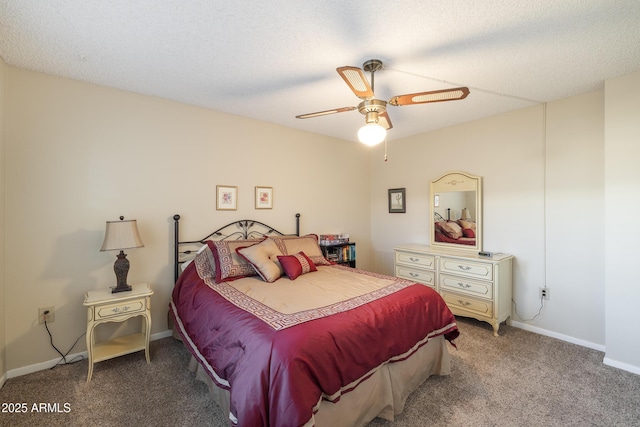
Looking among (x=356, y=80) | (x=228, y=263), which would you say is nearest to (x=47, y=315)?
(x=228, y=263)

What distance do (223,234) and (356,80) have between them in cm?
231

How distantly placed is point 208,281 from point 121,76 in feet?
6.41

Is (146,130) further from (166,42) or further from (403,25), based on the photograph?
(403,25)

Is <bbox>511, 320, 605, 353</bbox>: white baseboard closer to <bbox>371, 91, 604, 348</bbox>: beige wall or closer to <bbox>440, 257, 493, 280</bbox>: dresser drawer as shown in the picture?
<bbox>371, 91, 604, 348</bbox>: beige wall

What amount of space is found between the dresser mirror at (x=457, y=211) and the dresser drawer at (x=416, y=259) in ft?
1.51

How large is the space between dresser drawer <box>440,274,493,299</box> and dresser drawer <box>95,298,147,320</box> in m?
3.19

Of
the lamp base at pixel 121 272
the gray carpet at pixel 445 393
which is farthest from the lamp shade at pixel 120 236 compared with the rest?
the gray carpet at pixel 445 393

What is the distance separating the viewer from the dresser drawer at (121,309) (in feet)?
7.20

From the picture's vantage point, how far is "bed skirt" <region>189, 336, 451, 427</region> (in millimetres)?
1532

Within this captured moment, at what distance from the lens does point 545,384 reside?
6.97 feet

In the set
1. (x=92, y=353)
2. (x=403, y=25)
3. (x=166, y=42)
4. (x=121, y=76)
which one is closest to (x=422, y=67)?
(x=403, y=25)

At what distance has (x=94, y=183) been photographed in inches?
99.0

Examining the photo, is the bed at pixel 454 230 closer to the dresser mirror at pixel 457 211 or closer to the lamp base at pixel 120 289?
the dresser mirror at pixel 457 211

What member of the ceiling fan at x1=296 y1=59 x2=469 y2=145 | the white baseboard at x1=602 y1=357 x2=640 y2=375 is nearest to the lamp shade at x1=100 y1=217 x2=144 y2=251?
the ceiling fan at x1=296 y1=59 x2=469 y2=145
